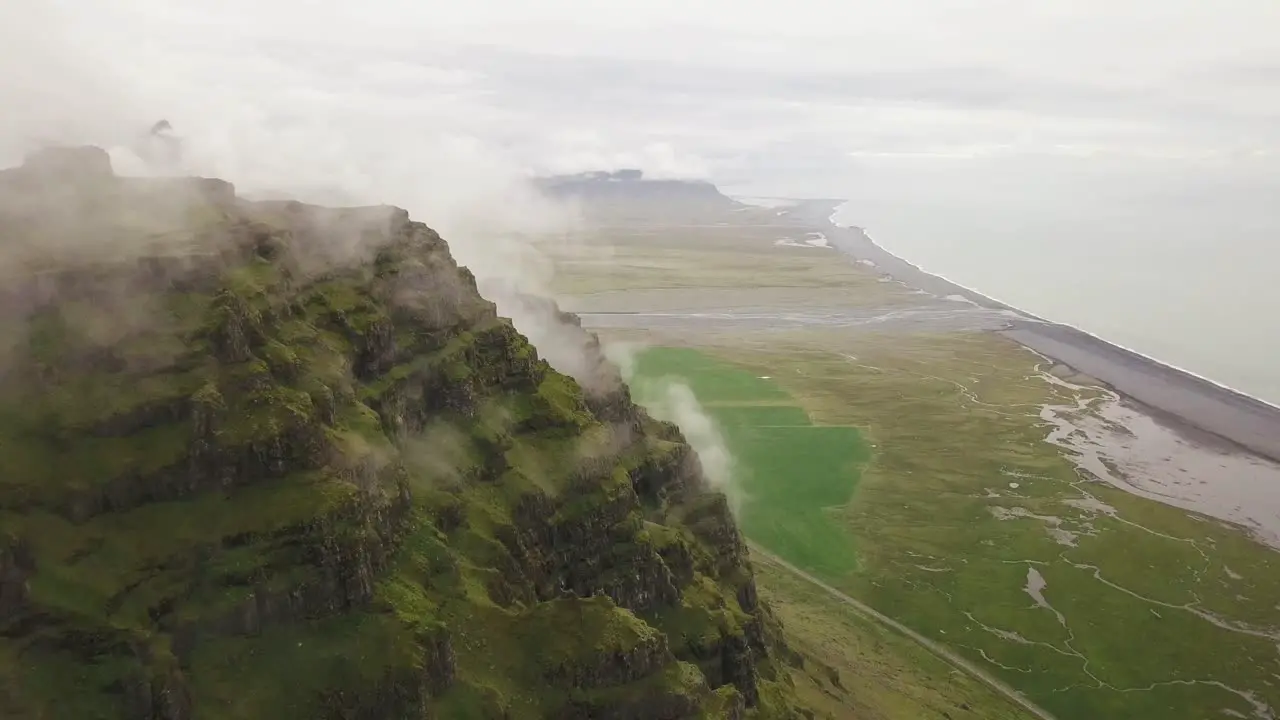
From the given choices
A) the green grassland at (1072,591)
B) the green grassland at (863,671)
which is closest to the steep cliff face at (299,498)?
the green grassland at (863,671)

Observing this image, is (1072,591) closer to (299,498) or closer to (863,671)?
(863,671)

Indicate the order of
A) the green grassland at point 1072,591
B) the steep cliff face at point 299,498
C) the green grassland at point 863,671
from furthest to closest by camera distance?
1. the green grassland at point 1072,591
2. the green grassland at point 863,671
3. the steep cliff face at point 299,498

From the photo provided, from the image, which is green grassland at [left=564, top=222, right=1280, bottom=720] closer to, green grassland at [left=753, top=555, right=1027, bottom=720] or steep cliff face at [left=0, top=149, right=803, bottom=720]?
green grassland at [left=753, top=555, right=1027, bottom=720]

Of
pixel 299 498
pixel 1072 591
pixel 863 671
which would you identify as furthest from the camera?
pixel 1072 591

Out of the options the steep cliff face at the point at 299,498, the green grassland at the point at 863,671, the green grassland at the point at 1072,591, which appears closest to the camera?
the steep cliff face at the point at 299,498

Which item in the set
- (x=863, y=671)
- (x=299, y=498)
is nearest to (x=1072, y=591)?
(x=863, y=671)

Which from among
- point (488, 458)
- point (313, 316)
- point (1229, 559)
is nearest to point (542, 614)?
point (488, 458)

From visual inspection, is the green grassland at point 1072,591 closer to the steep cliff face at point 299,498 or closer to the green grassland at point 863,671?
the green grassland at point 863,671

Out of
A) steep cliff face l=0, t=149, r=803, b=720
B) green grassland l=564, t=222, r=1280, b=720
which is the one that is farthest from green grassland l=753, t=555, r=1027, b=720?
steep cliff face l=0, t=149, r=803, b=720
